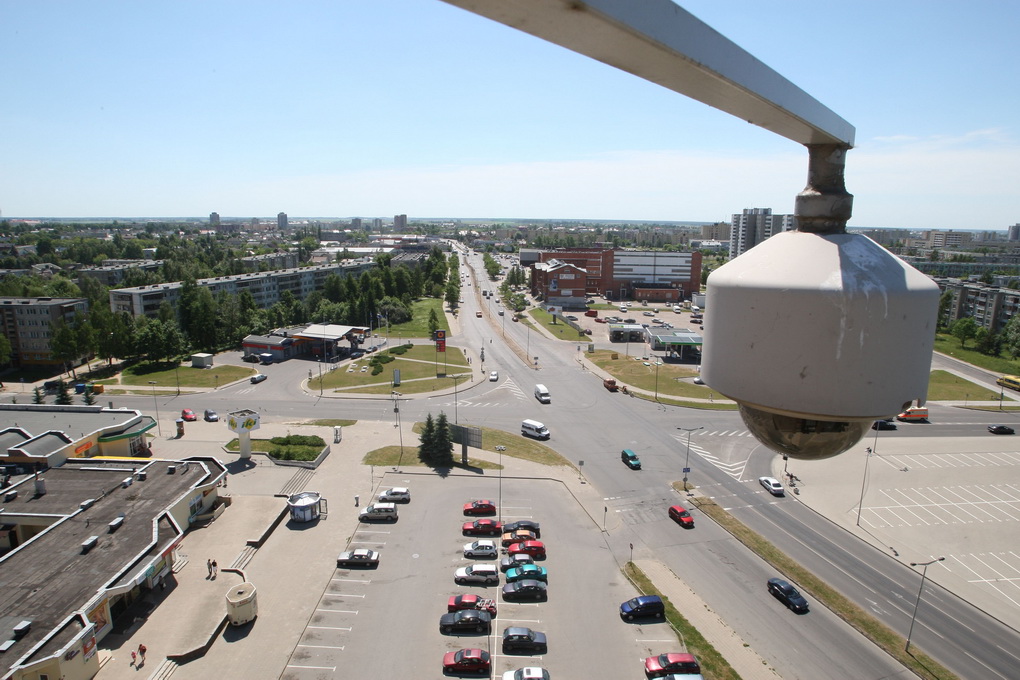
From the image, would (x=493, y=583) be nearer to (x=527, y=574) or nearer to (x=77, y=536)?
(x=527, y=574)

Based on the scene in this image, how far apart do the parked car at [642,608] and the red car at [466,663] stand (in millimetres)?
4378

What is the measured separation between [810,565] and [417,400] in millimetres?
24156

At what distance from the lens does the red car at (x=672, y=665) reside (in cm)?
1369

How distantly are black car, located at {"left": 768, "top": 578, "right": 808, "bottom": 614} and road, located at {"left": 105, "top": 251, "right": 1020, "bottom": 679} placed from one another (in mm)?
281

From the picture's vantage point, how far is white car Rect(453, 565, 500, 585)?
17.4m

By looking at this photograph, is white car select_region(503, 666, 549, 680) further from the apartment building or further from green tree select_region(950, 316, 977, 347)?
green tree select_region(950, 316, 977, 347)

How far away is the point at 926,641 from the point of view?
50.5 ft

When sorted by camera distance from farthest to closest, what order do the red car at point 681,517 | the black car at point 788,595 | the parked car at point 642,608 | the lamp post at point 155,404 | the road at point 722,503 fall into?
the lamp post at point 155,404, the red car at point 681,517, the black car at point 788,595, the parked car at point 642,608, the road at point 722,503

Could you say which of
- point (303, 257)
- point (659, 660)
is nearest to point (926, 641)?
point (659, 660)

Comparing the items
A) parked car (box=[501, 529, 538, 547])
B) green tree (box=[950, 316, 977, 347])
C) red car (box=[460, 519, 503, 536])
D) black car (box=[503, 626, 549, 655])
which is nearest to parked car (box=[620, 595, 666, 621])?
black car (box=[503, 626, 549, 655])

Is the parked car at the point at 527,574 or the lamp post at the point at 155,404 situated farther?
the lamp post at the point at 155,404

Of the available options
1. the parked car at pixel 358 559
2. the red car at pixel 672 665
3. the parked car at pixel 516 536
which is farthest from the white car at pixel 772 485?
the parked car at pixel 358 559

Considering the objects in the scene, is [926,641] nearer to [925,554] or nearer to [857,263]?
[925,554]

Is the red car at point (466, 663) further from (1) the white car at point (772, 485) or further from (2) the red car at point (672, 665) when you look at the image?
(1) the white car at point (772, 485)
